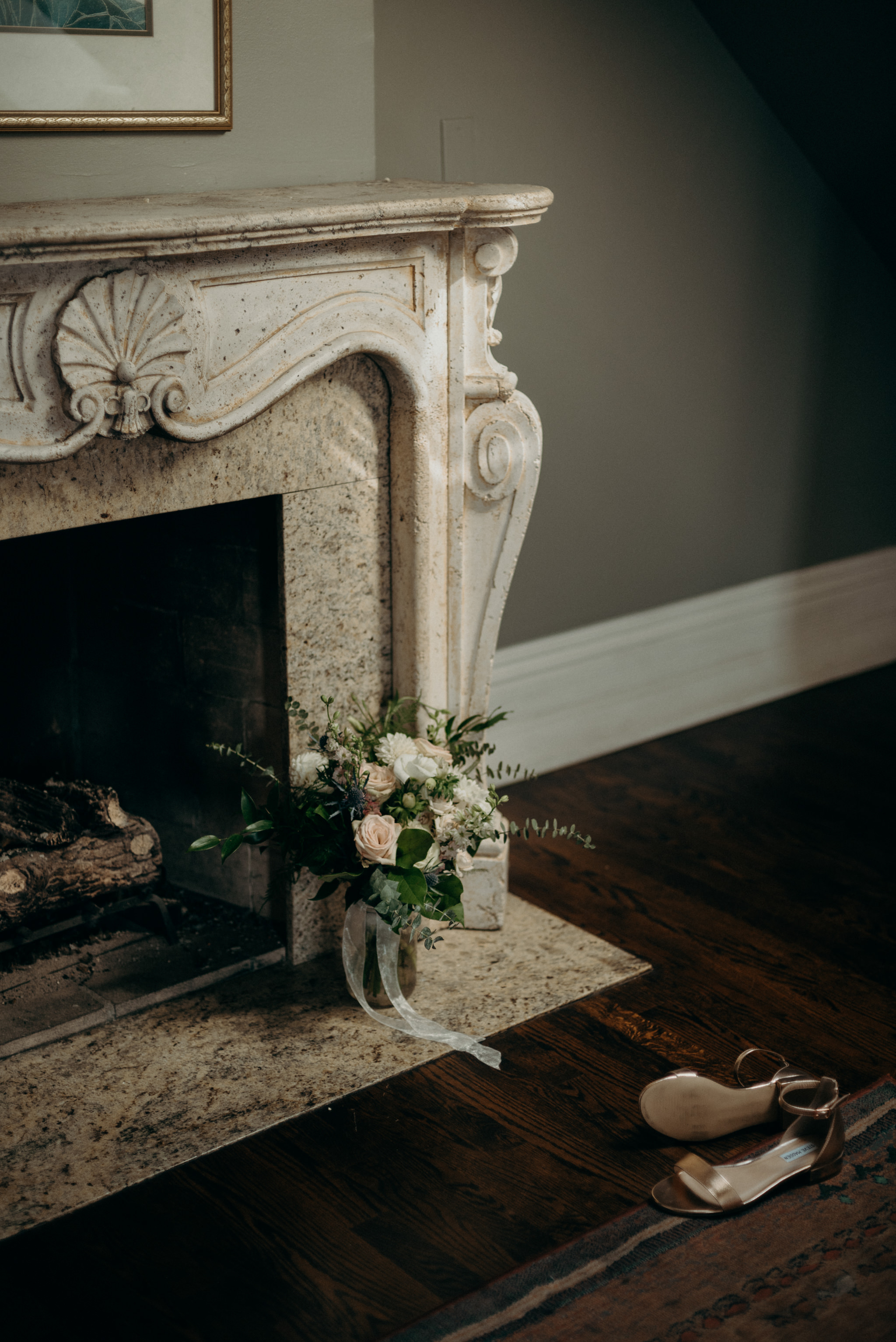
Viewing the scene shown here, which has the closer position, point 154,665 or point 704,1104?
point 704,1104

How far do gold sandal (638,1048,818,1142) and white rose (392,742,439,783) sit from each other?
0.64 m

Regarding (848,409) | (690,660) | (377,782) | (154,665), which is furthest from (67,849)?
(848,409)

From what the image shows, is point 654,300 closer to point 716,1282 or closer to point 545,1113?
point 545,1113

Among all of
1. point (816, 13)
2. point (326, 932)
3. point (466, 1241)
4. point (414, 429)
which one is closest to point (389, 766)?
point (326, 932)

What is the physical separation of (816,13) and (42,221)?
6.85 ft

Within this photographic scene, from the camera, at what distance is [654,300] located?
3336 mm

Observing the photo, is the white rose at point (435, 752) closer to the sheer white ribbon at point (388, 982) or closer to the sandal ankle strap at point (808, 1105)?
the sheer white ribbon at point (388, 982)

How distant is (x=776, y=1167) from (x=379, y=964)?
75cm

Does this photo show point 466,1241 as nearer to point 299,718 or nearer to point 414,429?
point 299,718

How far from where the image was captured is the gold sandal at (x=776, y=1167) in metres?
1.91

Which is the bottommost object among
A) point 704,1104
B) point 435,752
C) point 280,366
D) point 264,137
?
point 704,1104

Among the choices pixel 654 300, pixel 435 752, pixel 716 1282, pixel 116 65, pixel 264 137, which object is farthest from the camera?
pixel 654 300

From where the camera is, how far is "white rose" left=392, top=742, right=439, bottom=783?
2.28m

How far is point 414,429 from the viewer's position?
7.84 ft
